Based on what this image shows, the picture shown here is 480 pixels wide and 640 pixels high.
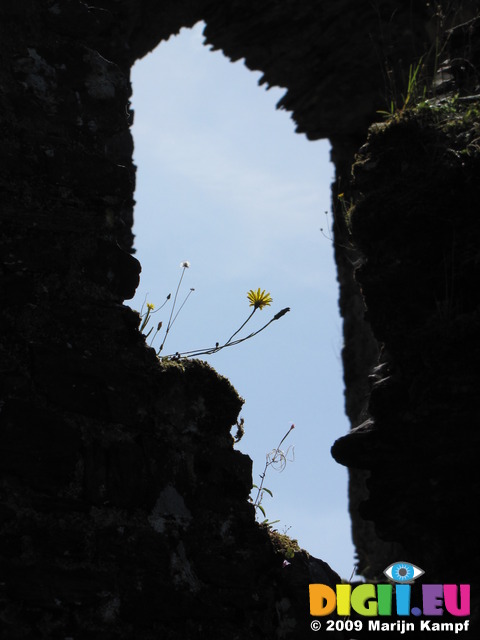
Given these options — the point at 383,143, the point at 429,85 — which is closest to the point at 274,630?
the point at 383,143

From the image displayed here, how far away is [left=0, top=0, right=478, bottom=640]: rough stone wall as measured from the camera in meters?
2.08

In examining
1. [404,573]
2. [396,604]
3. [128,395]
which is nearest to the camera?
[128,395]

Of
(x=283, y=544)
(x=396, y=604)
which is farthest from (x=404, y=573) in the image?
(x=283, y=544)

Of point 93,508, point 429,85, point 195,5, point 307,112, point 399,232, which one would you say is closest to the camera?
point 93,508

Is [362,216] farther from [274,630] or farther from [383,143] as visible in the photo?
[274,630]

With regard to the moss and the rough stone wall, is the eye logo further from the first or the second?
the moss

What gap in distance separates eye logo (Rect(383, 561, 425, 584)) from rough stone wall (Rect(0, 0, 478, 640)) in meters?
0.05

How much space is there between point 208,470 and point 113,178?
97 cm

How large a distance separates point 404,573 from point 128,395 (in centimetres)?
115

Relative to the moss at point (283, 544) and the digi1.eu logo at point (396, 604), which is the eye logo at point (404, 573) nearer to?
the digi1.eu logo at point (396, 604)

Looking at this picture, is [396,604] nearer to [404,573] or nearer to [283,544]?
[404,573]

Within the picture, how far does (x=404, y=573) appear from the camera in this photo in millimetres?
2684

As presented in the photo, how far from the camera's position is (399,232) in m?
2.96

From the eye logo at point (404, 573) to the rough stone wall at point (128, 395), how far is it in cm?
5
